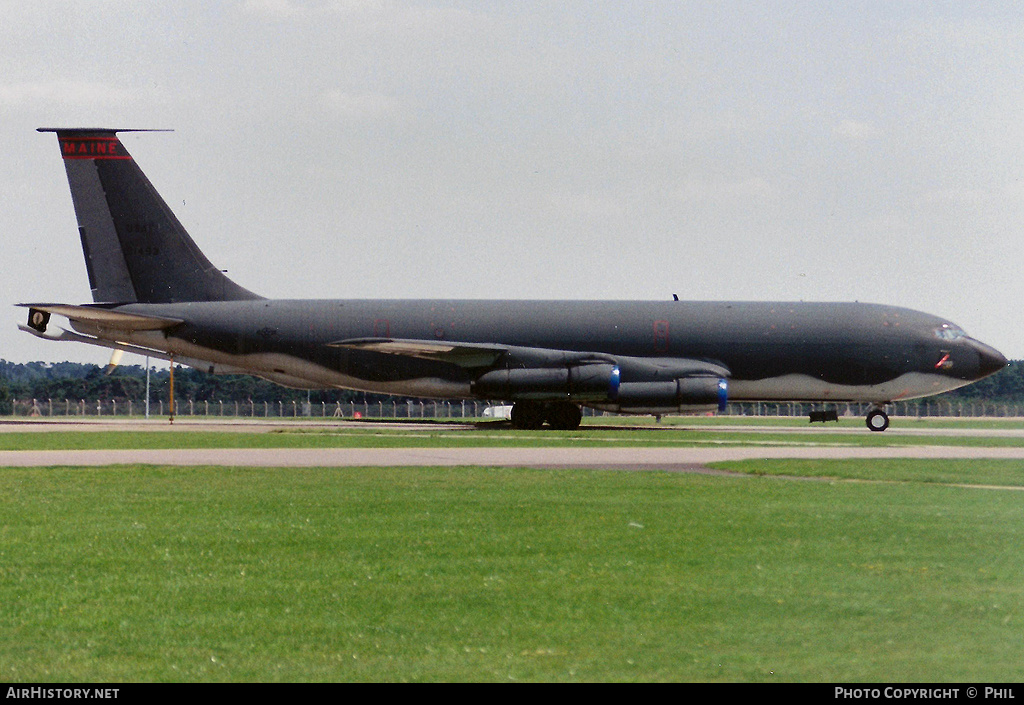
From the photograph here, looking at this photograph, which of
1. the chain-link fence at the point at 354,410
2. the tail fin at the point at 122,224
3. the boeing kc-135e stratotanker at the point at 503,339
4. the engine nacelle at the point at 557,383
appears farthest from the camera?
the chain-link fence at the point at 354,410

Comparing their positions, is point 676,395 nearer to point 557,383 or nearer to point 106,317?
point 557,383

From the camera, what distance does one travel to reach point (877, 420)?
49688mm

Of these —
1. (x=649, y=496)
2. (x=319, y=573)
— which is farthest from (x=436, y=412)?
(x=319, y=573)

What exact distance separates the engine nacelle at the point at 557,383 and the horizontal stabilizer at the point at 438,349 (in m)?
0.82

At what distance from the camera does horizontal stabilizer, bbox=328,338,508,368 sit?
156 feet

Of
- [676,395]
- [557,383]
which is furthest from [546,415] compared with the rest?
[676,395]

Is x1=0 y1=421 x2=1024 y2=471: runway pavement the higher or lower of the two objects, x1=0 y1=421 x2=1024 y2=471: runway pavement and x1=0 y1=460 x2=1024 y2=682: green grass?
the lower

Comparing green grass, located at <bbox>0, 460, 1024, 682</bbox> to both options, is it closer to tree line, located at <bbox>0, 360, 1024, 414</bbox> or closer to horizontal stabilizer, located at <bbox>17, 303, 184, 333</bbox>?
horizontal stabilizer, located at <bbox>17, 303, 184, 333</bbox>

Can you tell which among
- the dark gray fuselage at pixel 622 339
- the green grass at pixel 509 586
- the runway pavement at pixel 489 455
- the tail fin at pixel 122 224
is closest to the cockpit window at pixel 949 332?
the dark gray fuselage at pixel 622 339

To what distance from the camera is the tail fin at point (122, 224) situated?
166ft

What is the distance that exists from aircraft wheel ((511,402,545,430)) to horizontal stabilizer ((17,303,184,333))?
13882mm

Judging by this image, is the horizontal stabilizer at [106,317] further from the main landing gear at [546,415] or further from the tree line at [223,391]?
the tree line at [223,391]

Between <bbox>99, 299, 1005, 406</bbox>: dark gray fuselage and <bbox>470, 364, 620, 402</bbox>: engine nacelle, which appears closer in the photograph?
<bbox>470, 364, 620, 402</bbox>: engine nacelle

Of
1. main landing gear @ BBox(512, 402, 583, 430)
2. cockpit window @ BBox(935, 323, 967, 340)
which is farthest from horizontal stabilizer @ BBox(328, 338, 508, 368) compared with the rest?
cockpit window @ BBox(935, 323, 967, 340)
